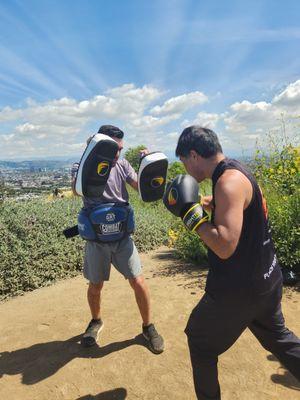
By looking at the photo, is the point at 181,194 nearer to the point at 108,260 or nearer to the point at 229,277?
the point at 229,277

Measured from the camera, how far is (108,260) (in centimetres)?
338

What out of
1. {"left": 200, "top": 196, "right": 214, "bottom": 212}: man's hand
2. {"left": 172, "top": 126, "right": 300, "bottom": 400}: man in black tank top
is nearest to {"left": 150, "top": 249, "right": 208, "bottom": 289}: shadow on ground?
{"left": 200, "top": 196, "right": 214, "bottom": 212}: man's hand

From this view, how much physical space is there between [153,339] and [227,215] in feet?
6.32

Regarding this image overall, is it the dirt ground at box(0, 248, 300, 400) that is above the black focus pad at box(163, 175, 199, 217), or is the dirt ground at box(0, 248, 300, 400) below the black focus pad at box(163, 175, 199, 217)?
below

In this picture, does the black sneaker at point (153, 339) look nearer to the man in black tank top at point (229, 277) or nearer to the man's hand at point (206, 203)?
the man in black tank top at point (229, 277)

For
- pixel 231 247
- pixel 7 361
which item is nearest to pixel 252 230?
pixel 231 247

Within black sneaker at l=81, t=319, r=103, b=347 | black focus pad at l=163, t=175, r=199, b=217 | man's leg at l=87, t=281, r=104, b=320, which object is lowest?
black sneaker at l=81, t=319, r=103, b=347

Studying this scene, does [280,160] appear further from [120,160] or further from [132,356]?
[132,356]

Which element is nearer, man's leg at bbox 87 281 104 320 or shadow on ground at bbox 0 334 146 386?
shadow on ground at bbox 0 334 146 386

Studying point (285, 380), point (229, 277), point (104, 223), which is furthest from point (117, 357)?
point (229, 277)

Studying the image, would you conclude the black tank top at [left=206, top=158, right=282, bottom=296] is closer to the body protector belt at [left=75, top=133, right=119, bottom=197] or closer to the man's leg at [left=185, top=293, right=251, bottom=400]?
the man's leg at [left=185, top=293, right=251, bottom=400]

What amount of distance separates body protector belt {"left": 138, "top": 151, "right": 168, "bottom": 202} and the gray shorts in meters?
0.49

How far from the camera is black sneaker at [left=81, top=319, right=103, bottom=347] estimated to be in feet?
11.3

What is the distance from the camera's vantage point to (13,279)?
5160 millimetres
